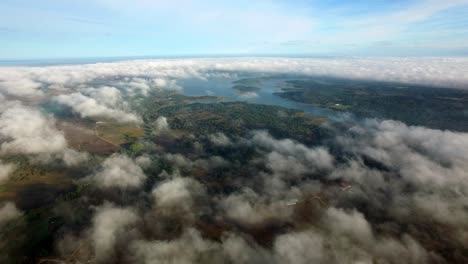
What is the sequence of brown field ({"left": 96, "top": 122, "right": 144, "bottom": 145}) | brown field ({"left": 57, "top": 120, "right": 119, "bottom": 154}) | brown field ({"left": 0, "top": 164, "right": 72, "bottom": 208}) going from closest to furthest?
brown field ({"left": 0, "top": 164, "right": 72, "bottom": 208}) < brown field ({"left": 57, "top": 120, "right": 119, "bottom": 154}) < brown field ({"left": 96, "top": 122, "right": 144, "bottom": 145})

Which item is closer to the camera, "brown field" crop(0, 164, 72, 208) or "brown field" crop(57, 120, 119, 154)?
"brown field" crop(0, 164, 72, 208)

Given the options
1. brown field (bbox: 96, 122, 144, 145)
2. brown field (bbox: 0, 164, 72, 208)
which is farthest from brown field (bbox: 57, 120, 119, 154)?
brown field (bbox: 0, 164, 72, 208)

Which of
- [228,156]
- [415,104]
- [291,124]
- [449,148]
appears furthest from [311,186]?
[415,104]

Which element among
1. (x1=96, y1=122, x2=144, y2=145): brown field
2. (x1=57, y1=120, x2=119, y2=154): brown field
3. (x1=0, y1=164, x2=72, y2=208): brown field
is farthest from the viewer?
(x1=96, y1=122, x2=144, y2=145): brown field

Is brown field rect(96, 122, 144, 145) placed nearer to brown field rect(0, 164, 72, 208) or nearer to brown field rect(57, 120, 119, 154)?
brown field rect(57, 120, 119, 154)

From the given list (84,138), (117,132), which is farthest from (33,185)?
(117,132)

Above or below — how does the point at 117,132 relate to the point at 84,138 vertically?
below

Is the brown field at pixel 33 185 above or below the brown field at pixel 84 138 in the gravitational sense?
below

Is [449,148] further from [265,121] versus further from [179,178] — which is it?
[179,178]

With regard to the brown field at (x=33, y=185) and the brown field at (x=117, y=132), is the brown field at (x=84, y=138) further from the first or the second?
the brown field at (x=33, y=185)

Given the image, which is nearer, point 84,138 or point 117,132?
point 84,138

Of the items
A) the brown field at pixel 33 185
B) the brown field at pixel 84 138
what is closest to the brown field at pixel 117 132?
the brown field at pixel 84 138

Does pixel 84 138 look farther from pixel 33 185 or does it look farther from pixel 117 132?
pixel 33 185
